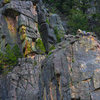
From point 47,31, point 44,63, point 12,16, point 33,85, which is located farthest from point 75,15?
point 44,63

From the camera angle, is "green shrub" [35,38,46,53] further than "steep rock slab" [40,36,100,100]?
Yes

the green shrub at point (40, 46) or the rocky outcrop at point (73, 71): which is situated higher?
the green shrub at point (40, 46)

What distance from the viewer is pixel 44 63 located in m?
21.6

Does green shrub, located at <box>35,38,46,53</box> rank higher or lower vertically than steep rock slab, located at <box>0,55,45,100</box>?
higher

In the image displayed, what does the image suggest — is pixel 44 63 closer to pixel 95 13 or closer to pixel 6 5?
pixel 6 5

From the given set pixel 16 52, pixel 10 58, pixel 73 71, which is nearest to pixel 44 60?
pixel 73 71

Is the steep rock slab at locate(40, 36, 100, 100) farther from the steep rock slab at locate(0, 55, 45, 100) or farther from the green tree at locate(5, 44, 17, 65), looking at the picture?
the green tree at locate(5, 44, 17, 65)

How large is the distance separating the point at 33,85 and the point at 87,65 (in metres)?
13.3

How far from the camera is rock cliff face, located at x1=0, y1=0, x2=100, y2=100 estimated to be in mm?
18797

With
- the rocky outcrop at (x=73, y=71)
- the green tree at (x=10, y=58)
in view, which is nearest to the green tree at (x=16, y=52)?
the green tree at (x=10, y=58)

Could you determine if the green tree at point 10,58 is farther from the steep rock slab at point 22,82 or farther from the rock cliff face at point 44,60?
the steep rock slab at point 22,82

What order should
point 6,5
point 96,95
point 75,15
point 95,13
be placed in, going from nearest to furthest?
point 96,95 < point 6,5 < point 75,15 < point 95,13

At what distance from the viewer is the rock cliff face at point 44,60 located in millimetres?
18797

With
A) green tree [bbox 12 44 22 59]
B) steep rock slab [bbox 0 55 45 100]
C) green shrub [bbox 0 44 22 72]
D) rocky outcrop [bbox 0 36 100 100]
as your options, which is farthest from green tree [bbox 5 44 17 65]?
rocky outcrop [bbox 0 36 100 100]
